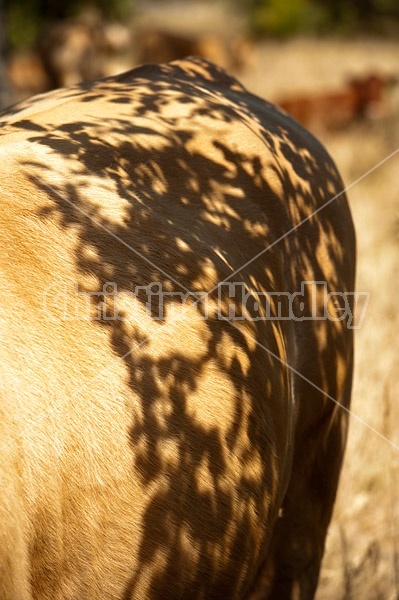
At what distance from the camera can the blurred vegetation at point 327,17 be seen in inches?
886

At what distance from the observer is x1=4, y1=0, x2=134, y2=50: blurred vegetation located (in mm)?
20703

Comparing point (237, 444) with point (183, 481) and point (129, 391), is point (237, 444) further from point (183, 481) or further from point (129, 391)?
point (129, 391)

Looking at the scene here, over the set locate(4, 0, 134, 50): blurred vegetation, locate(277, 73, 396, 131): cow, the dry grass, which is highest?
locate(4, 0, 134, 50): blurred vegetation

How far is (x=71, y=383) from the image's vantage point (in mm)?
1599

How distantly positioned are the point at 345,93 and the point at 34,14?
13.5m

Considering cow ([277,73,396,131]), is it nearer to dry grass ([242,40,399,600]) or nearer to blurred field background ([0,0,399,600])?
blurred field background ([0,0,399,600])

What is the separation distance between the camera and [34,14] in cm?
2131

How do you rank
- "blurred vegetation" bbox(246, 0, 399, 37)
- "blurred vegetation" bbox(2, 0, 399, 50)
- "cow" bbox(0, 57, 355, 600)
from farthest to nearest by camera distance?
1. "blurred vegetation" bbox(246, 0, 399, 37)
2. "blurred vegetation" bbox(2, 0, 399, 50)
3. "cow" bbox(0, 57, 355, 600)

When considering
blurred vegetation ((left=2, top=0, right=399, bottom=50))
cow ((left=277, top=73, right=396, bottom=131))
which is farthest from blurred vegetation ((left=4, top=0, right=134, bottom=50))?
cow ((left=277, top=73, right=396, bottom=131))

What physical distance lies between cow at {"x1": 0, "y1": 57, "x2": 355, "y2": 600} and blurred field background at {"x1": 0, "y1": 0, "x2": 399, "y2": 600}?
110 cm

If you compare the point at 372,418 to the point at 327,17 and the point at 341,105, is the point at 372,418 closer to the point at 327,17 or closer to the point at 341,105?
the point at 341,105

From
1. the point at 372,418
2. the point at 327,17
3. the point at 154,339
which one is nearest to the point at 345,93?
the point at 372,418

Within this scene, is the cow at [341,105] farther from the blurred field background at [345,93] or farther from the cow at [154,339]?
the cow at [154,339]

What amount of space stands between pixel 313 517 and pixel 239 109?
1291mm
